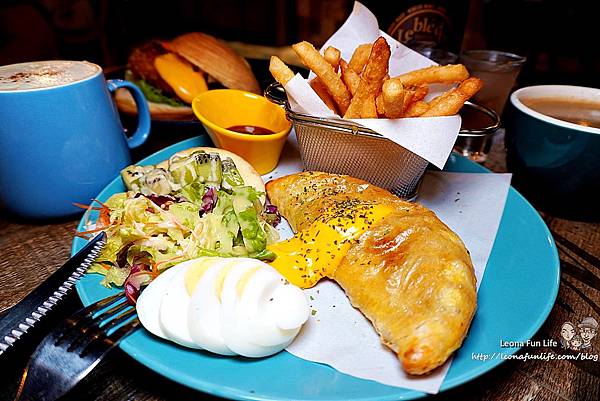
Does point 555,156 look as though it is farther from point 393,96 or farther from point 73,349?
point 73,349

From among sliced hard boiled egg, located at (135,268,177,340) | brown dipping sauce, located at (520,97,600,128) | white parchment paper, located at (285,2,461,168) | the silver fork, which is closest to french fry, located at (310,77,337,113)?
white parchment paper, located at (285,2,461,168)

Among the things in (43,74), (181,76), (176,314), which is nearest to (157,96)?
(181,76)

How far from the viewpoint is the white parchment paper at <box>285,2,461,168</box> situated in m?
1.87

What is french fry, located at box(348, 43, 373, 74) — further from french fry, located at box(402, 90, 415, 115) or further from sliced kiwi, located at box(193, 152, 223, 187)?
sliced kiwi, located at box(193, 152, 223, 187)

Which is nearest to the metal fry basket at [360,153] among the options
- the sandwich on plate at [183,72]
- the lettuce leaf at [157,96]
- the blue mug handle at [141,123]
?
the blue mug handle at [141,123]

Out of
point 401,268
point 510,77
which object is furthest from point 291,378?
point 510,77

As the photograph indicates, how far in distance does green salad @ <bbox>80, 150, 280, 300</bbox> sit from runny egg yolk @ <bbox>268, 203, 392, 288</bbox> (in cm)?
8

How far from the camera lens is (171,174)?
195 centimetres

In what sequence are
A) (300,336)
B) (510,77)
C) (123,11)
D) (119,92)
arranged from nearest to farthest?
(300,336) < (510,77) < (119,92) < (123,11)

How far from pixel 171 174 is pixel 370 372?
1.16 meters

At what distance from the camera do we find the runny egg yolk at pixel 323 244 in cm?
160

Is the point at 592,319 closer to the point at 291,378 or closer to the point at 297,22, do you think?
the point at 291,378

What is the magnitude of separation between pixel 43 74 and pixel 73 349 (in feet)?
4.01

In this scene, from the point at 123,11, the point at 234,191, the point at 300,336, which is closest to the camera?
the point at 300,336
